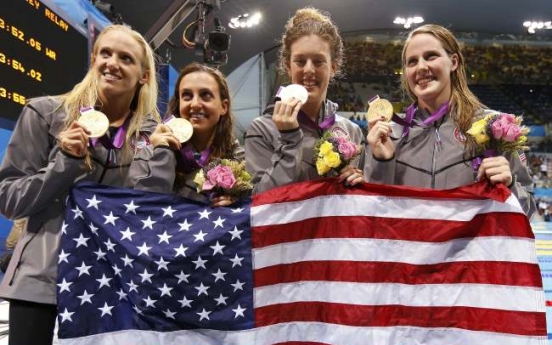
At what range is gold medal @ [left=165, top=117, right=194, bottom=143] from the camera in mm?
2441

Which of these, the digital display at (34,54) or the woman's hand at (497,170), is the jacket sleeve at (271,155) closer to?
the woman's hand at (497,170)

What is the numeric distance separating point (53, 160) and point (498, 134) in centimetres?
200

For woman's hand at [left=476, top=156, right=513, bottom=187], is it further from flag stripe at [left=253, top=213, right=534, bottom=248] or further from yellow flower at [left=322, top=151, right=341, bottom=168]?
yellow flower at [left=322, top=151, right=341, bottom=168]

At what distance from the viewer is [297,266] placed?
2.38 metres

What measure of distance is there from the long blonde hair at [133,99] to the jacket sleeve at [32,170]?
0.13 meters

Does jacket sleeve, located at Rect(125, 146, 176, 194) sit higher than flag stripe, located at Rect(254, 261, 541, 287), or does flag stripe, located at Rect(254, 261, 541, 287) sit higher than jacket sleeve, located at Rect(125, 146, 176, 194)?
jacket sleeve, located at Rect(125, 146, 176, 194)

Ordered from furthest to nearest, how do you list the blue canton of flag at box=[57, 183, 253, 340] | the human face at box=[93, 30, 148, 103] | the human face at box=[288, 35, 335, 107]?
the human face at box=[288, 35, 335, 107], the human face at box=[93, 30, 148, 103], the blue canton of flag at box=[57, 183, 253, 340]

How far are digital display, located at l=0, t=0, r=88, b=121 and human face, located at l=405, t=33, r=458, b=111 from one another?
3843 millimetres

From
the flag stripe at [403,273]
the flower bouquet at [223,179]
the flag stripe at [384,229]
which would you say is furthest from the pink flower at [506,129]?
the flower bouquet at [223,179]

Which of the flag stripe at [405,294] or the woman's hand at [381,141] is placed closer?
the flag stripe at [405,294]

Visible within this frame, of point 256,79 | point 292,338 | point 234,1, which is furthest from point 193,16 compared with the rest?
point 292,338

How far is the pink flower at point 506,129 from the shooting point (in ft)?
7.04

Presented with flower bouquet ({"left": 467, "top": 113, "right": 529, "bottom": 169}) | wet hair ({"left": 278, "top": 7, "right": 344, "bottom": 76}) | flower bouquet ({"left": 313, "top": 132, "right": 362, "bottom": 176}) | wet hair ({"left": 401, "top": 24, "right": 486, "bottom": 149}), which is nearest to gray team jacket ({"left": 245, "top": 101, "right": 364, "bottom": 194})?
flower bouquet ({"left": 313, "top": 132, "right": 362, "bottom": 176})

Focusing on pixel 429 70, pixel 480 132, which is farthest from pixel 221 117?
pixel 480 132
